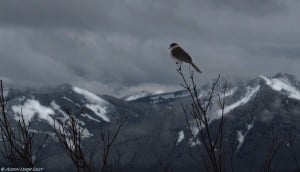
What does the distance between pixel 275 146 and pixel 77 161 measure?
21.2ft

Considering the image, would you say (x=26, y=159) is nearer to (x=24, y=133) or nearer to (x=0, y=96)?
(x=24, y=133)

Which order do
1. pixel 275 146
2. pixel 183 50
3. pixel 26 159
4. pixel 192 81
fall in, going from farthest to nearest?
pixel 183 50 → pixel 275 146 → pixel 192 81 → pixel 26 159

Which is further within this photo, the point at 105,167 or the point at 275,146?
the point at 275,146

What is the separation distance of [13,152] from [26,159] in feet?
5.32

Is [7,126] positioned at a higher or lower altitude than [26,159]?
higher

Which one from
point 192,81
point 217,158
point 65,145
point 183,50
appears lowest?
point 217,158

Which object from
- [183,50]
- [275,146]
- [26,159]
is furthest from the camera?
[183,50]

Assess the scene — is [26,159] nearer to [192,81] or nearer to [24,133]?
[24,133]

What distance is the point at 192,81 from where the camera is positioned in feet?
51.7

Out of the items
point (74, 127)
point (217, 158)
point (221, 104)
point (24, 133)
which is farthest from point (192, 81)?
point (24, 133)

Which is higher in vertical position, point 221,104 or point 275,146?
point 221,104

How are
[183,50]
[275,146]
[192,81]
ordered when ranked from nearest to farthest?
[192,81], [275,146], [183,50]

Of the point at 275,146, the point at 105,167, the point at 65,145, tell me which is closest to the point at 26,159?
the point at 65,145

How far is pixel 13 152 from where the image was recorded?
1625 cm
